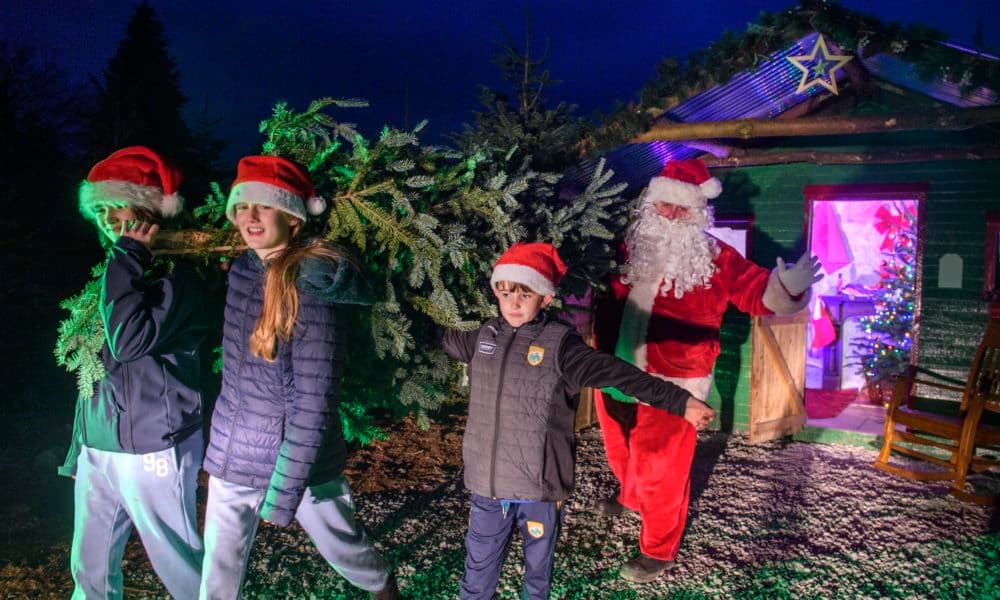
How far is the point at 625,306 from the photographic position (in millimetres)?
4391

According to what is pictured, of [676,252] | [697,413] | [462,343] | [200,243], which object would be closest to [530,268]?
[462,343]

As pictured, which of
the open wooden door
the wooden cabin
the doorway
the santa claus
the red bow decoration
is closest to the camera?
the santa claus

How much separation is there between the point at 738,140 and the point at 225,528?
Result: 6.57 metres

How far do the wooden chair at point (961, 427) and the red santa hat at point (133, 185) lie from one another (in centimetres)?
587

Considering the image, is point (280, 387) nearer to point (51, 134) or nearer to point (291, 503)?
point (291, 503)

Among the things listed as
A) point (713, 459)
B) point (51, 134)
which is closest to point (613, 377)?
point (713, 459)

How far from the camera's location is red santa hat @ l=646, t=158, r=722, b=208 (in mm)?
4191

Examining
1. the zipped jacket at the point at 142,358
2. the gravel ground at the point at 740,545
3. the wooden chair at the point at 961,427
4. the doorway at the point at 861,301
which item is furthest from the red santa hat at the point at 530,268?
the doorway at the point at 861,301

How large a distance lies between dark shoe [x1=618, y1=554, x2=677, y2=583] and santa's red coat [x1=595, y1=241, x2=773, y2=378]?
113cm

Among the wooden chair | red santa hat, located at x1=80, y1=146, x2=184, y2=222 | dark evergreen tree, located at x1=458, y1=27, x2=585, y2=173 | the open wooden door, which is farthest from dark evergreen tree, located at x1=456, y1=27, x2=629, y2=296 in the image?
the wooden chair

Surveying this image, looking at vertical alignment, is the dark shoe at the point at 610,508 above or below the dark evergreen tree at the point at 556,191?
below

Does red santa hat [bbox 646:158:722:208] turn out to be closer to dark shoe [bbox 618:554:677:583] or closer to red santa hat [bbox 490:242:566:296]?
red santa hat [bbox 490:242:566:296]

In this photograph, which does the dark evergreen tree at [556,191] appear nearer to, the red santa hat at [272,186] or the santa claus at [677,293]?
the santa claus at [677,293]

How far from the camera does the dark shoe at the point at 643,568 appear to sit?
147 inches
